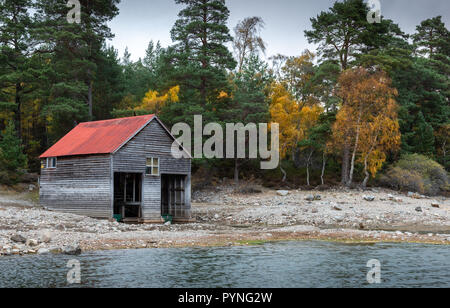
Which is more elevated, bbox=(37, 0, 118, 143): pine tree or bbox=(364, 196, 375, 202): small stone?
bbox=(37, 0, 118, 143): pine tree

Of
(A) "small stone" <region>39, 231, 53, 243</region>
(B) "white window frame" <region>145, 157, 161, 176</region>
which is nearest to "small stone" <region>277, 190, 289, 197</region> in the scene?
(B) "white window frame" <region>145, 157, 161, 176</region>

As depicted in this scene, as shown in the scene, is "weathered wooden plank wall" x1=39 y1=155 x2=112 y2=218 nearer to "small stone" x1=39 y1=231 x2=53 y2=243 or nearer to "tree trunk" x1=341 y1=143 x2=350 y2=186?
"small stone" x1=39 y1=231 x2=53 y2=243

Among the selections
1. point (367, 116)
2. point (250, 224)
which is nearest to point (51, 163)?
point (250, 224)

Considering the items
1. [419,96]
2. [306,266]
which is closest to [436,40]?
[419,96]

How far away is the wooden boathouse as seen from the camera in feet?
99.6

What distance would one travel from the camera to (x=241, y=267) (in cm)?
1716

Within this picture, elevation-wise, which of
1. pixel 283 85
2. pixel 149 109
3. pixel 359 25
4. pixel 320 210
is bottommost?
pixel 320 210

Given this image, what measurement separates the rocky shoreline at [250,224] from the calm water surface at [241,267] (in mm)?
2153

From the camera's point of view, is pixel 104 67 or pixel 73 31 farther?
pixel 104 67

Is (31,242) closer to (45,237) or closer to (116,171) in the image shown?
(45,237)

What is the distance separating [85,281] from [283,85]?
50.7m
